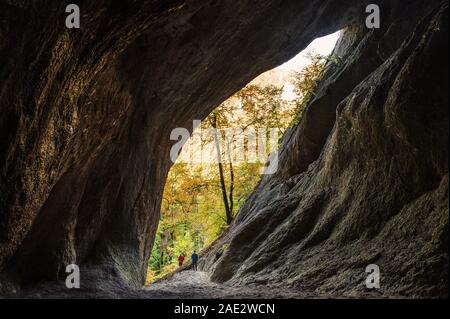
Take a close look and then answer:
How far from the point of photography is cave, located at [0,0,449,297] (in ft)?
18.9

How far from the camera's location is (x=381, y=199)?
7.64 m

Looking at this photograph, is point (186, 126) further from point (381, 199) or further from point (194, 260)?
point (381, 199)

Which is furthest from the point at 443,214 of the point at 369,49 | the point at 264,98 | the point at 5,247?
the point at 264,98

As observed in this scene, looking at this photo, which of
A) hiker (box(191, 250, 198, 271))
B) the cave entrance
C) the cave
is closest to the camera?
the cave

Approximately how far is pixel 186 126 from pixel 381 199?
25.9 ft

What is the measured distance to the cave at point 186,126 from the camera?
18.9ft

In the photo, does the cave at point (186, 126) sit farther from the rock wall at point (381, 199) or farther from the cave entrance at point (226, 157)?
the cave entrance at point (226, 157)

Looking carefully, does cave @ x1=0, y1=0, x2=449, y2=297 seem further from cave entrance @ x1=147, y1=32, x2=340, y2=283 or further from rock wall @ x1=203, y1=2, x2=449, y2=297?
cave entrance @ x1=147, y1=32, x2=340, y2=283

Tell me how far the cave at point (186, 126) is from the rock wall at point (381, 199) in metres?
0.03

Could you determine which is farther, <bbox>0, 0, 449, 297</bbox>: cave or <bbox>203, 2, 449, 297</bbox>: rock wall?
<bbox>203, 2, 449, 297</bbox>: rock wall

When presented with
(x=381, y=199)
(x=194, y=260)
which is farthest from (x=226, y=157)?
(x=381, y=199)

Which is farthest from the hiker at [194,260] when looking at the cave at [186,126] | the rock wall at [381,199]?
the rock wall at [381,199]

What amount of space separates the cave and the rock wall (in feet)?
0.11

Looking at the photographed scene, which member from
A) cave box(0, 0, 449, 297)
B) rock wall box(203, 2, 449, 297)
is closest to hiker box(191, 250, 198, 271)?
cave box(0, 0, 449, 297)
